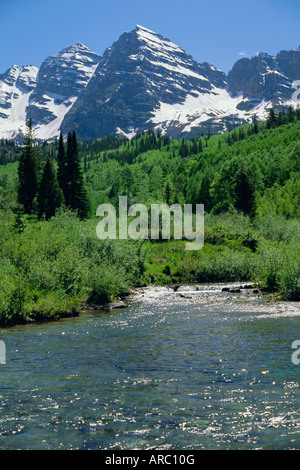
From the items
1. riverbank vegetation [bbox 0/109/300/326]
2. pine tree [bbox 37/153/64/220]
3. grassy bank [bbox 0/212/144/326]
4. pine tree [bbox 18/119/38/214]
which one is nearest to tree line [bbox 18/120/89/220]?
pine tree [bbox 18/119/38/214]

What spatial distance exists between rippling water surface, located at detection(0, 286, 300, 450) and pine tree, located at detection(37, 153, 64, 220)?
51447mm

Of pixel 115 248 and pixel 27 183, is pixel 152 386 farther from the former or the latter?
pixel 27 183

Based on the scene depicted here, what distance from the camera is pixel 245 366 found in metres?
20.6

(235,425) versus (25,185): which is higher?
(25,185)

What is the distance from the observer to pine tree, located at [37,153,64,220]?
8194 cm

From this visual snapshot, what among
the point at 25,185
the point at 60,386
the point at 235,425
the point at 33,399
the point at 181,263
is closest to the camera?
the point at 235,425

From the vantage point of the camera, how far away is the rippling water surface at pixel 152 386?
13.5 meters

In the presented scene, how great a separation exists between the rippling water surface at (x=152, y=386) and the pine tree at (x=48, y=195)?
2025 inches

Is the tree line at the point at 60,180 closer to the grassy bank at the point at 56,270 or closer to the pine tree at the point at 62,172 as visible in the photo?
the pine tree at the point at 62,172

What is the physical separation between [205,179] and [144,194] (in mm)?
28454

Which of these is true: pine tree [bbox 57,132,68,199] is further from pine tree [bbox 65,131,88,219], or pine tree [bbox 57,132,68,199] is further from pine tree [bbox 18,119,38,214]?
pine tree [bbox 18,119,38,214]

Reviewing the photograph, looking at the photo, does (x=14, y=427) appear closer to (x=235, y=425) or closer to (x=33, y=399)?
(x=33, y=399)

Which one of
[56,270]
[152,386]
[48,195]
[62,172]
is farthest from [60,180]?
[152,386]
